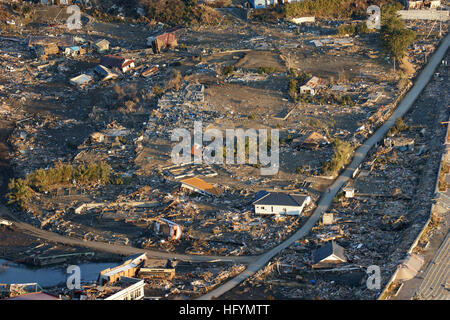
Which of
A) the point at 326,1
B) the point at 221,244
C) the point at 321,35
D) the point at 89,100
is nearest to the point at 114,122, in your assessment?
the point at 89,100

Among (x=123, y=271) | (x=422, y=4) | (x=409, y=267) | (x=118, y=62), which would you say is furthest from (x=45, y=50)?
(x=409, y=267)

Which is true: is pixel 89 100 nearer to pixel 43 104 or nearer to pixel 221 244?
pixel 43 104

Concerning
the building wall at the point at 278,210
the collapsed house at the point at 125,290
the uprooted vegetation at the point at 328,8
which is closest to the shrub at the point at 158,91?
the building wall at the point at 278,210

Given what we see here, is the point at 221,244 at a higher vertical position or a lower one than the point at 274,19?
lower

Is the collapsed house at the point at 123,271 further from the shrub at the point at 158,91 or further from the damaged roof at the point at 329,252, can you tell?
the shrub at the point at 158,91

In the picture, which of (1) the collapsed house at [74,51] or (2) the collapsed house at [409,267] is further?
(1) the collapsed house at [74,51]

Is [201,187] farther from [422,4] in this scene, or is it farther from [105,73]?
[422,4]

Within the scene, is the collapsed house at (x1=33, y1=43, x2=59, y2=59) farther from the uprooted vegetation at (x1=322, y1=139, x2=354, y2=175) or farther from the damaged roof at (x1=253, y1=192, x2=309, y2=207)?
the damaged roof at (x1=253, y1=192, x2=309, y2=207)
